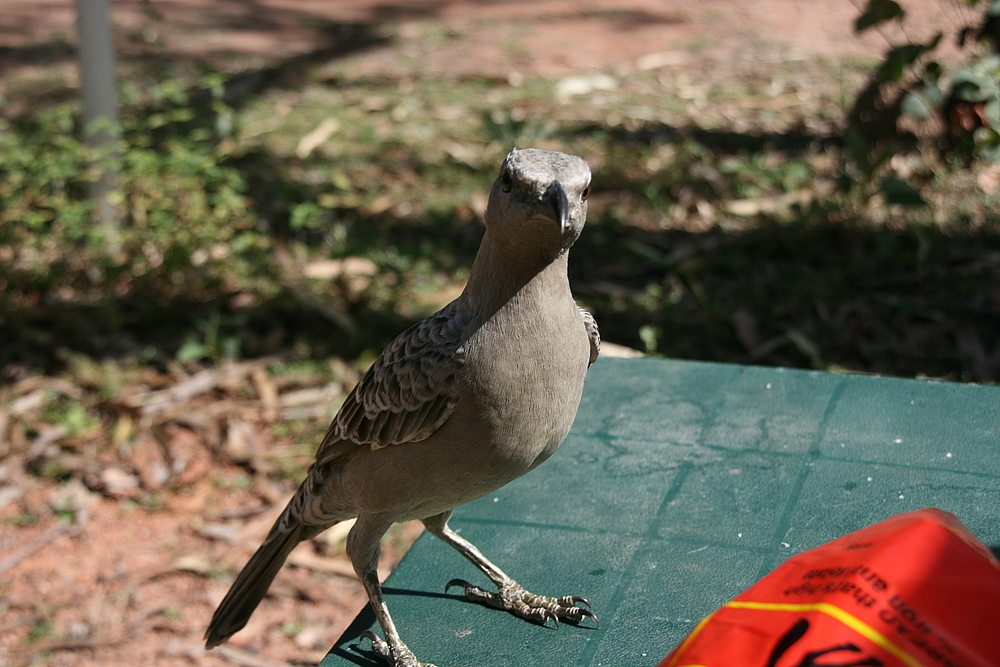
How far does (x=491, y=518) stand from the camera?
3.12 metres

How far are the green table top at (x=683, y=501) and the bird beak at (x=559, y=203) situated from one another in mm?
1187

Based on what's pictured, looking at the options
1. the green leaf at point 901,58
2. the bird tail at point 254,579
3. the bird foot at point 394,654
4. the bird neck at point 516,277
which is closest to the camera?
the bird neck at point 516,277

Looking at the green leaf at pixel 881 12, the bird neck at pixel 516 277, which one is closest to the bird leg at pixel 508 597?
the bird neck at pixel 516 277

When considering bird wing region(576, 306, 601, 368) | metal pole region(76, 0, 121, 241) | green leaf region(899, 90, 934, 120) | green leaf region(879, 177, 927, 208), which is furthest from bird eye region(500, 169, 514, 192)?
green leaf region(899, 90, 934, 120)

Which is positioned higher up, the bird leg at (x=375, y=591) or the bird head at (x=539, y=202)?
the bird head at (x=539, y=202)

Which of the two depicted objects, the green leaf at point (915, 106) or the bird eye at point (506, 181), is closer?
the bird eye at point (506, 181)

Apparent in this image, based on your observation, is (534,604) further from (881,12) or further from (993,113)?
(881,12)

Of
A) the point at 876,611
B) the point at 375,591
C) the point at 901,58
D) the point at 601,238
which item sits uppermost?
the point at 876,611

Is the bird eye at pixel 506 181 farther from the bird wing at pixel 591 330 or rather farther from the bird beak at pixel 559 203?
the bird wing at pixel 591 330

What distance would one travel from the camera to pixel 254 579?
2939 millimetres

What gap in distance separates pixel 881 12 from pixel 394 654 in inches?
187

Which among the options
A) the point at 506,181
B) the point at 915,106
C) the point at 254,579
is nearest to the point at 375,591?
the point at 254,579

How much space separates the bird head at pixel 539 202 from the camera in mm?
1979

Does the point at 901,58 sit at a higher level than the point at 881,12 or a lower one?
lower
